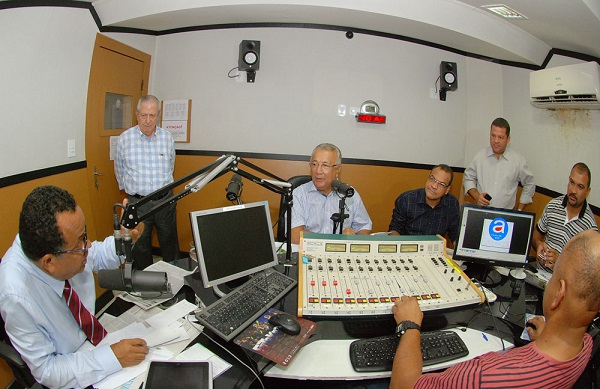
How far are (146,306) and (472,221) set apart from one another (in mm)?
1656

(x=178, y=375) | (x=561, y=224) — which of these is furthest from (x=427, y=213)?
(x=178, y=375)

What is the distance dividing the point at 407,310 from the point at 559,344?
1.57 ft

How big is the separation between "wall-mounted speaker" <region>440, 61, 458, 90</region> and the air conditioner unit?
28.1 inches

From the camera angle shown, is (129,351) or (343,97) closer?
(129,351)

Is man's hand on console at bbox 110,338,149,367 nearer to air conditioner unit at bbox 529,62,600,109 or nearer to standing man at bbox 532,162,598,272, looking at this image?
standing man at bbox 532,162,598,272

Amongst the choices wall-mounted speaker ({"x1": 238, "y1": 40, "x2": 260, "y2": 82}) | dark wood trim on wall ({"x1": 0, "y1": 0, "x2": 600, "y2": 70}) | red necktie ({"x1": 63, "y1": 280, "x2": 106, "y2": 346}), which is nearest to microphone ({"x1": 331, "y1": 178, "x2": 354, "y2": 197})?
red necktie ({"x1": 63, "y1": 280, "x2": 106, "y2": 346})

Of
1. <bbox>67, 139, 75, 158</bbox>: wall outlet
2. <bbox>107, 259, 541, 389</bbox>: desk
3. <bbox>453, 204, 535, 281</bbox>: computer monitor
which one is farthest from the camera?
<bbox>67, 139, 75, 158</bbox>: wall outlet

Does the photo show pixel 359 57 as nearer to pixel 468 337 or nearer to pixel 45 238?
pixel 468 337

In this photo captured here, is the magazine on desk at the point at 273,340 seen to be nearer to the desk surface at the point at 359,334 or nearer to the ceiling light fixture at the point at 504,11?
the desk surface at the point at 359,334

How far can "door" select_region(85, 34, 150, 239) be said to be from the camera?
118 inches

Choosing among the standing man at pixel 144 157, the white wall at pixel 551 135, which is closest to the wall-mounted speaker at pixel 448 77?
the white wall at pixel 551 135

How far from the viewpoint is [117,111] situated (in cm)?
337

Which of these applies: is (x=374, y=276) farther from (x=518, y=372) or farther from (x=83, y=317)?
(x=83, y=317)

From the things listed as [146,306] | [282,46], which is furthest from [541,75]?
[146,306]
